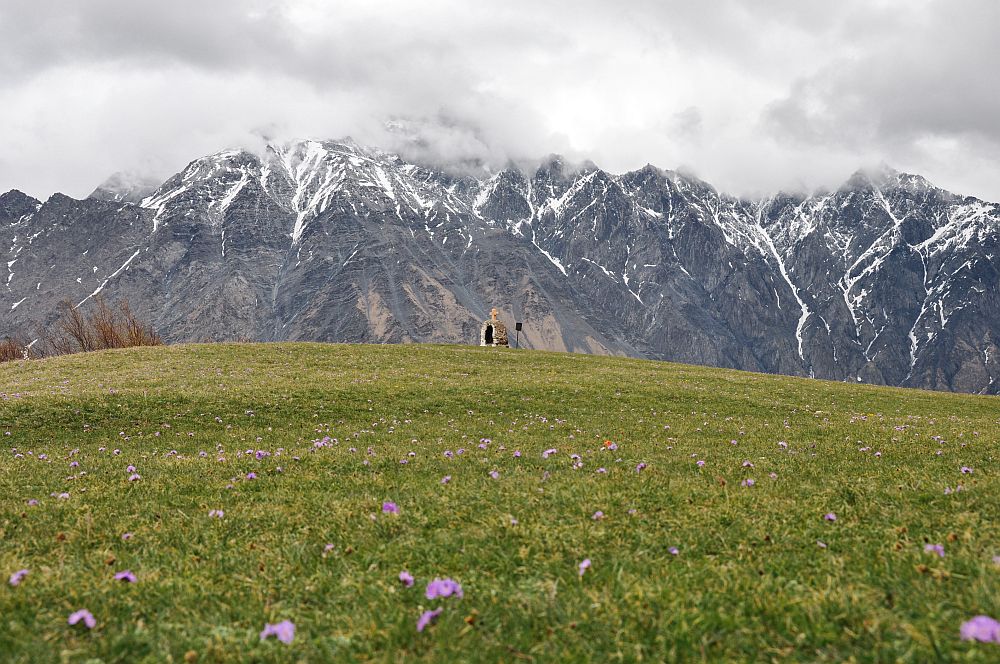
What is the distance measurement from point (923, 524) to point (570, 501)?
4.86m

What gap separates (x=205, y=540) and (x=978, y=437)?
19.9 metres

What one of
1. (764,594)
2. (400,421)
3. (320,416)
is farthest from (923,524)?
(320,416)

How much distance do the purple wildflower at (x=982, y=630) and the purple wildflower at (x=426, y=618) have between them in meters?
4.27

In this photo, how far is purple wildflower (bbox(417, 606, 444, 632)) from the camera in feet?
17.0

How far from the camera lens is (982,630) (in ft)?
13.6

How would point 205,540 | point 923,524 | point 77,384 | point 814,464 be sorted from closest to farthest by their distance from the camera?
1. point 923,524
2. point 205,540
3. point 814,464
4. point 77,384

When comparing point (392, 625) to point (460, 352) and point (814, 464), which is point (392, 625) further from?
point (460, 352)

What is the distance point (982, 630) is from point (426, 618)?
4.38 metres

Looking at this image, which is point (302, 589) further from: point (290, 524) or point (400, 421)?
point (400, 421)

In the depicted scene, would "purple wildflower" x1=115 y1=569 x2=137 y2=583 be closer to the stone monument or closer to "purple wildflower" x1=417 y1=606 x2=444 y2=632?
"purple wildflower" x1=417 y1=606 x2=444 y2=632

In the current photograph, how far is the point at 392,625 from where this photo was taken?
5379 mm

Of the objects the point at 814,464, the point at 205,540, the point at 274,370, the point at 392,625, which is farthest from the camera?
the point at 274,370

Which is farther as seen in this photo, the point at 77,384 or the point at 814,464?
the point at 77,384

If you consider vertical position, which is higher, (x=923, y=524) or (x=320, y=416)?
(x=923, y=524)
